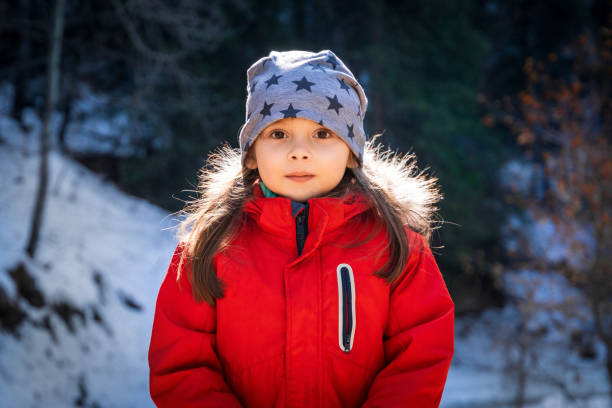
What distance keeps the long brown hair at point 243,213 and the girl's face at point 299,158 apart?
98mm

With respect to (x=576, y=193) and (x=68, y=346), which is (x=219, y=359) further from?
(x=576, y=193)

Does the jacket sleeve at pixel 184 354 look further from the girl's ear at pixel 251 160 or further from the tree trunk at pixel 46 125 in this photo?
the tree trunk at pixel 46 125

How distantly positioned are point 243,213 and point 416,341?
828 mm

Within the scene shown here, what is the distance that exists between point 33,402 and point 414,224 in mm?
3994

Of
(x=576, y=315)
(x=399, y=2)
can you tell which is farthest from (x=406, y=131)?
(x=576, y=315)

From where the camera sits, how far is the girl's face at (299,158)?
5.77ft

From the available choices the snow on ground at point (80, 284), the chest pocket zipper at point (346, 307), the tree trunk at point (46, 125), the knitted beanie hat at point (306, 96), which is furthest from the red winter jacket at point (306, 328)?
the tree trunk at point (46, 125)

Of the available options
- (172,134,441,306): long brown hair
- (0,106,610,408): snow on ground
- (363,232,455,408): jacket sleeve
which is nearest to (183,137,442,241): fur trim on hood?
(172,134,441,306): long brown hair

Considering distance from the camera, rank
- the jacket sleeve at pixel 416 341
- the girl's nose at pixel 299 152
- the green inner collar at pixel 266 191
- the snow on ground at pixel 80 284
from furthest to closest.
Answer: the snow on ground at pixel 80 284
the green inner collar at pixel 266 191
the girl's nose at pixel 299 152
the jacket sleeve at pixel 416 341

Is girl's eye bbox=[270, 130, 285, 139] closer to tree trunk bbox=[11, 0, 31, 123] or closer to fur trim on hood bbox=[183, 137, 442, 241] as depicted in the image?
fur trim on hood bbox=[183, 137, 442, 241]

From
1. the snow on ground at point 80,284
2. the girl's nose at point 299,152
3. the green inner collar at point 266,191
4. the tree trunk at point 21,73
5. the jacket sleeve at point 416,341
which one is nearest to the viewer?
the jacket sleeve at point 416,341

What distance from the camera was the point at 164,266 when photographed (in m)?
7.73

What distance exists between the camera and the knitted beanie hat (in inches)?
69.3

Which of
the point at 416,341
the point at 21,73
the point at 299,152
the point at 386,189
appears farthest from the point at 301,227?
the point at 21,73
